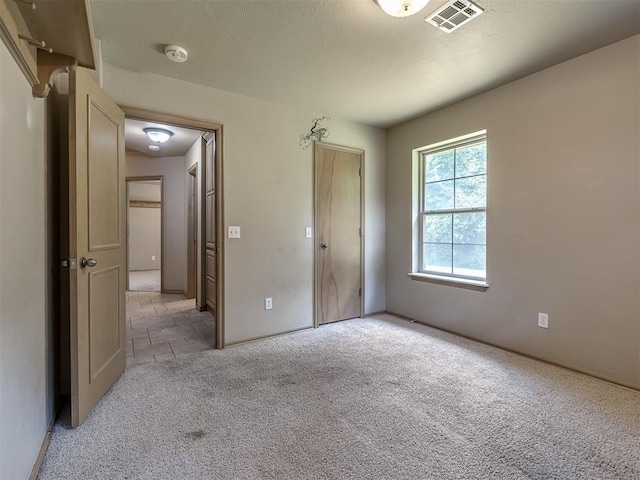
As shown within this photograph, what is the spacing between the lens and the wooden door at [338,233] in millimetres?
3494

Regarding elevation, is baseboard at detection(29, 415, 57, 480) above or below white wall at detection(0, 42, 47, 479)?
below

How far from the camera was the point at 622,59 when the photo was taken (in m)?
2.12

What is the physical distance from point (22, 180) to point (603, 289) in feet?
11.4

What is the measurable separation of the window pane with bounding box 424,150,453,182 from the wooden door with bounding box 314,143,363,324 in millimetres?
801

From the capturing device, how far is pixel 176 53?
2.20m

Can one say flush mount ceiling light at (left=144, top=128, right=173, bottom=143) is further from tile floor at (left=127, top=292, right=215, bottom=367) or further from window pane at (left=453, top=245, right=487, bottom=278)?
window pane at (left=453, top=245, right=487, bottom=278)

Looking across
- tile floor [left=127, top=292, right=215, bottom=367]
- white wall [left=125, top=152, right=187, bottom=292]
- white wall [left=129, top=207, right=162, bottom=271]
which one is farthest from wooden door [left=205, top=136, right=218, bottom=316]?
white wall [left=129, top=207, right=162, bottom=271]

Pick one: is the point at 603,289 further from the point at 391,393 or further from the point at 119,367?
the point at 119,367

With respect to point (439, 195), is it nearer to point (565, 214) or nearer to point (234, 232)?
point (565, 214)

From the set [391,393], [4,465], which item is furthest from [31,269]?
[391,393]

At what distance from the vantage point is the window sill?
2992 mm

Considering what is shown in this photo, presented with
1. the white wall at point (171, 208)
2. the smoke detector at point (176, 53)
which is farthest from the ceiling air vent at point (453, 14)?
the white wall at point (171, 208)

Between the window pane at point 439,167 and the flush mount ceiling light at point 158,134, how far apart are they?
337 cm

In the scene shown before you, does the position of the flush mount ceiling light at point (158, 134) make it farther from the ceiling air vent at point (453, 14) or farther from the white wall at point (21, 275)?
Result: the ceiling air vent at point (453, 14)
